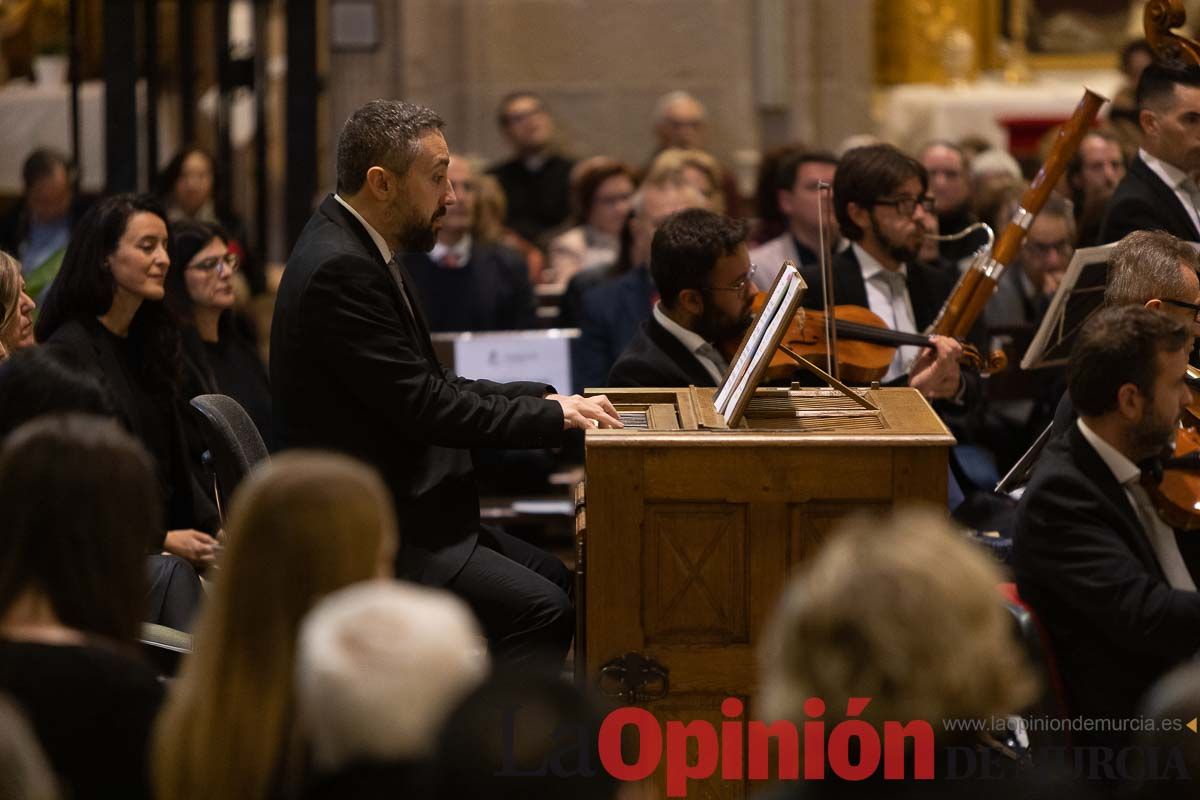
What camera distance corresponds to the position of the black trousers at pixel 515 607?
13.8ft

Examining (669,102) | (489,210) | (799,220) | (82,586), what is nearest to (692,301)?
(799,220)

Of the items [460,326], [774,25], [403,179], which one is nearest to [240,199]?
[774,25]

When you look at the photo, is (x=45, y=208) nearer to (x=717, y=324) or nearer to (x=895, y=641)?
(x=717, y=324)

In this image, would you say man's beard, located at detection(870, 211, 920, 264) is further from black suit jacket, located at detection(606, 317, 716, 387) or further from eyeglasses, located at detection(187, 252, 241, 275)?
eyeglasses, located at detection(187, 252, 241, 275)

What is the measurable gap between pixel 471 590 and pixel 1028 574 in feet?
4.25

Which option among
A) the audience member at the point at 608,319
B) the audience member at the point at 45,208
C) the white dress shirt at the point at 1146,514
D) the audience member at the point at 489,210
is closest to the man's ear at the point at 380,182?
the white dress shirt at the point at 1146,514

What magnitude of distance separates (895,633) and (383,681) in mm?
591

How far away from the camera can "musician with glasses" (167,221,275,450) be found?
578 cm

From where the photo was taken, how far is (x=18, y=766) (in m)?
2.19

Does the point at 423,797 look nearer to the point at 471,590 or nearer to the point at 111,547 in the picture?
the point at 111,547

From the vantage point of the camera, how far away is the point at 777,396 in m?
4.41

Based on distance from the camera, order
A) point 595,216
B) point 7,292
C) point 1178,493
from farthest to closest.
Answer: point 595,216
point 7,292
point 1178,493

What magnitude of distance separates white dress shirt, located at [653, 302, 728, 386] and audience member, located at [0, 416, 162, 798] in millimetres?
2221

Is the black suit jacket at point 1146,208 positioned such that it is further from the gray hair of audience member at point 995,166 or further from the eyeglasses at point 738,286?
the gray hair of audience member at point 995,166
